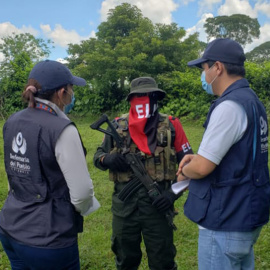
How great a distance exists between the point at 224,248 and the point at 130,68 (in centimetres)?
1297

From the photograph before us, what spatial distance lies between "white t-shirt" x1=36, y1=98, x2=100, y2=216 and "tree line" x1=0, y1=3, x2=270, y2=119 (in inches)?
381

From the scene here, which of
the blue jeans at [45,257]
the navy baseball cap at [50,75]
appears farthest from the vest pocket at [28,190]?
the navy baseball cap at [50,75]

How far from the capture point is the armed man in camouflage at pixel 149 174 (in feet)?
8.88

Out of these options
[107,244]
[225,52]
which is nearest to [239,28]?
[107,244]

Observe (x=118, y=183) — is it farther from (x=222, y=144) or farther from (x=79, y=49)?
(x=79, y=49)

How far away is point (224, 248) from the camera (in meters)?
1.87

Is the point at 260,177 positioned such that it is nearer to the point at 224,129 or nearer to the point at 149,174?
the point at 224,129

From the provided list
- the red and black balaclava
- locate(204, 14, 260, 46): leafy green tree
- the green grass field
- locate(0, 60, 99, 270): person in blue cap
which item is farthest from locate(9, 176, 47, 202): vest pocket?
locate(204, 14, 260, 46): leafy green tree

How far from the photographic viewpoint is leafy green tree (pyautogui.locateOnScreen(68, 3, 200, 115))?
14344 millimetres

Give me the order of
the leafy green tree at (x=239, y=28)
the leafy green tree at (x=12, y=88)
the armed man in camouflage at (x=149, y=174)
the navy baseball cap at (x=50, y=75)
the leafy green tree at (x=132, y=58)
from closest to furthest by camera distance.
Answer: the navy baseball cap at (x=50, y=75), the armed man in camouflage at (x=149, y=174), the leafy green tree at (x=132, y=58), the leafy green tree at (x=12, y=88), the leafy green tree at (x=239, y=28)

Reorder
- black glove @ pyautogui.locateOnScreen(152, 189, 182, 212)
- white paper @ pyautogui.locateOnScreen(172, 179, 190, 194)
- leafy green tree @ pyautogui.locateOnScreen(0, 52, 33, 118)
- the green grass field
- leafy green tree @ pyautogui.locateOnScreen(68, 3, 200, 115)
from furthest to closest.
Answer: leafy green tree @ pyautogui.locateOnScreen(0, 52, 33, 118)
leafy green tree @ pyautogui.locateOnScreen(68, 3, 200, 115)
the green grass field
black glove @ pyautogui.locateOnScreen(152, 189, 182, 212)
white paper @ pyautogui.locateOnScreen(172, 179, 190, 194)

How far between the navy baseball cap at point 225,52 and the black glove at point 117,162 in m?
1.06

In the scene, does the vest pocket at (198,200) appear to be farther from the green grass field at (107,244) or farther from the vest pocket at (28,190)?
the green grass field at (107,244)

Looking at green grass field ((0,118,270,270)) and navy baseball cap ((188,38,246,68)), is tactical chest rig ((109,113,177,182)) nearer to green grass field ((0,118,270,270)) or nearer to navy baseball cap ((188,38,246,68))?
navy baseball cap ((188,38,246,68))
